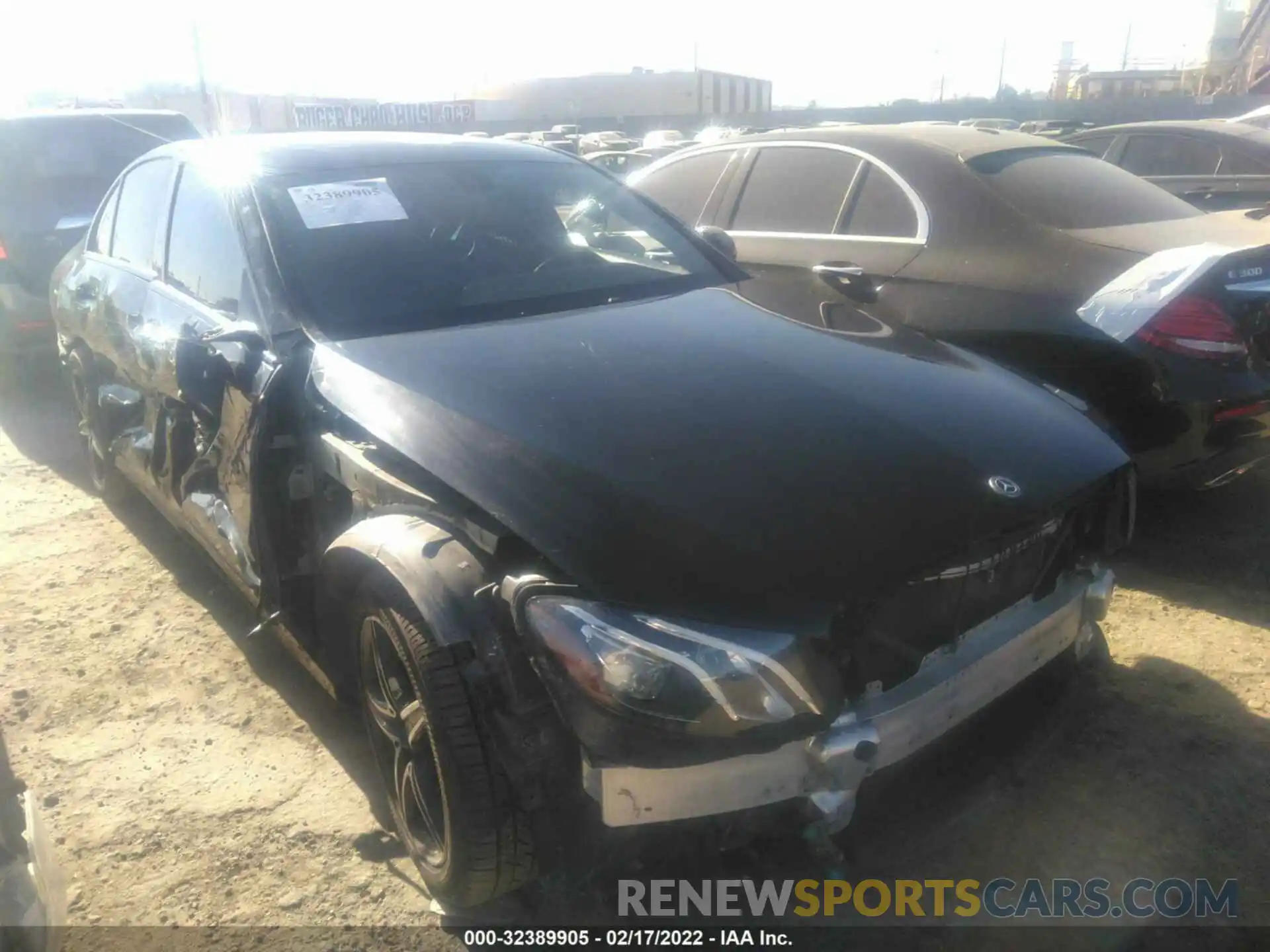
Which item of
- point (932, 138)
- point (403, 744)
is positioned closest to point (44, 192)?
point (932, 138)

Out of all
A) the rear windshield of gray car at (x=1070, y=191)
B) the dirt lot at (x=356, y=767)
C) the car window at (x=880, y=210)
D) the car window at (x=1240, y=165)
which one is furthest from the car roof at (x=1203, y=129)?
the dirt lot at (x=356, y=767)

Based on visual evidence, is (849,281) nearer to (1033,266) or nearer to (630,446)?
(1033,266)

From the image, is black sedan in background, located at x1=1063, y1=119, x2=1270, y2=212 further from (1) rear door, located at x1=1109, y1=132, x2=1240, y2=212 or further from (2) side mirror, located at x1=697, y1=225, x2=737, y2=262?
(2) side mirror, located at x1=697, y1=225, x2=737, y2=262

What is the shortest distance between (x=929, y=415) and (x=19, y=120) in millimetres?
6688

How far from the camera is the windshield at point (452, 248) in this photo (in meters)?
2.70

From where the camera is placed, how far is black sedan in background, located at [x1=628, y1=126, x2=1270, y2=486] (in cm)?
338

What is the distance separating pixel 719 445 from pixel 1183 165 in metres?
7.17

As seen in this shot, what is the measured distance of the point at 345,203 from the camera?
116 inches

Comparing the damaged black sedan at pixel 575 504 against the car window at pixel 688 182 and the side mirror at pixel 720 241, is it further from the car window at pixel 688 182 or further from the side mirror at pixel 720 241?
the car window at pixel 688 182

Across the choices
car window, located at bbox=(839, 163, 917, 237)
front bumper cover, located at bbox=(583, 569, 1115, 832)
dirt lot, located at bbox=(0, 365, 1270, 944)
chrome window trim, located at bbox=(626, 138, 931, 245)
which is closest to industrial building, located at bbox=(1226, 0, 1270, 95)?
chrome window trim, located at bbox=(626, 138, 931, 245)

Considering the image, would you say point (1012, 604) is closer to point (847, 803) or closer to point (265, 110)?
point (847, 803)

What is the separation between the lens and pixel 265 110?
40875 mm

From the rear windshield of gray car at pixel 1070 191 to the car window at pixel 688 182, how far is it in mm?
1452

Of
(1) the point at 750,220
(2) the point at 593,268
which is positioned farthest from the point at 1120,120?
(2) the point at 593,268
